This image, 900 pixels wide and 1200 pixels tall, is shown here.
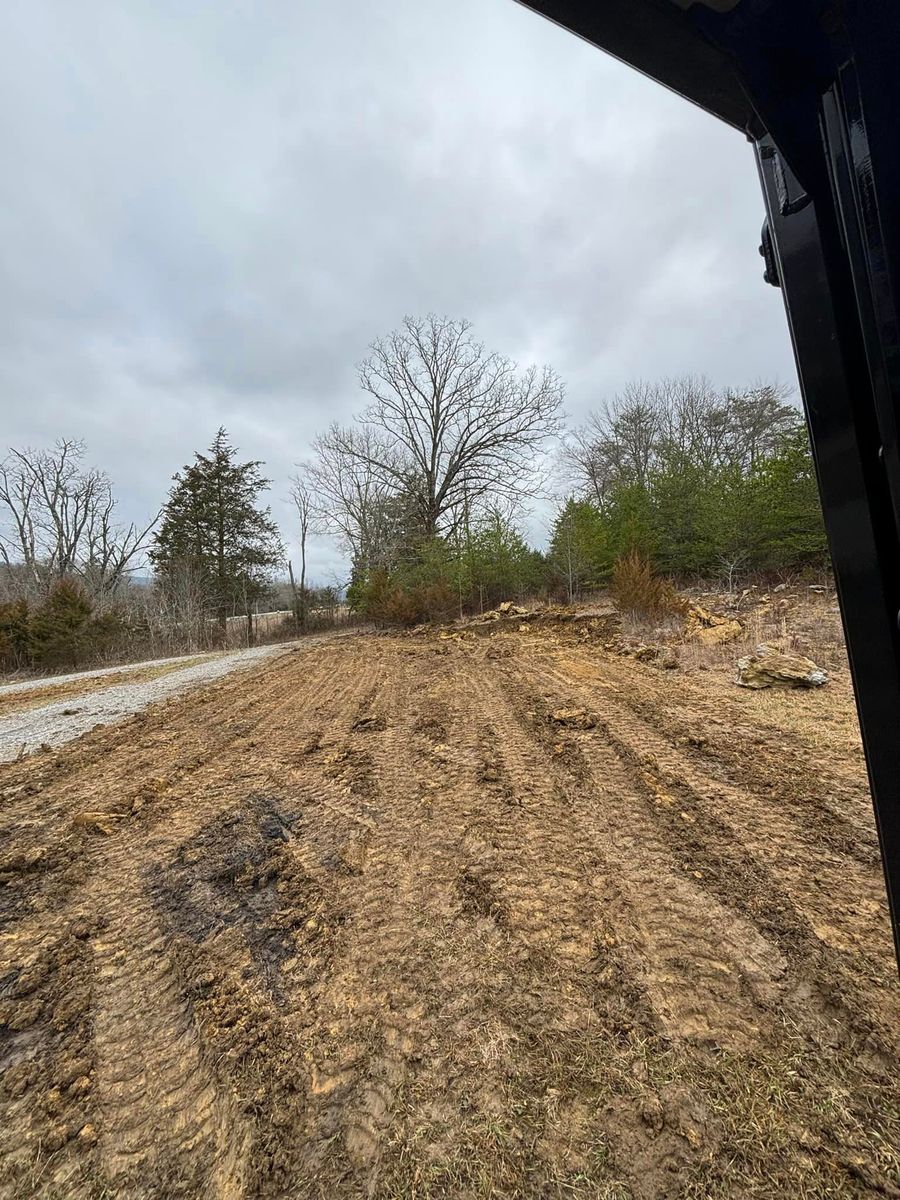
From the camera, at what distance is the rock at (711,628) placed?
23.1ft

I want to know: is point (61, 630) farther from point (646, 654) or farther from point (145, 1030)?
point (145, 1030)

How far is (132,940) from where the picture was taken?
164 centimetres

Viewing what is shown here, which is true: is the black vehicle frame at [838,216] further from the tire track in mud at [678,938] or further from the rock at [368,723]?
the rock at [368,723]

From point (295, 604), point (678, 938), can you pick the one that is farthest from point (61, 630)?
point (678, 938)

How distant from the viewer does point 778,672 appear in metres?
4.52

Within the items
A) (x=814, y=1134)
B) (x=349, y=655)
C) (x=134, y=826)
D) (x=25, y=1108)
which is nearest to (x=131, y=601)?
(x=349, y=655)

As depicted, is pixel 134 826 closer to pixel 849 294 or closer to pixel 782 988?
pixel 782 988

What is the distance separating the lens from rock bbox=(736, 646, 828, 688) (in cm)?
441

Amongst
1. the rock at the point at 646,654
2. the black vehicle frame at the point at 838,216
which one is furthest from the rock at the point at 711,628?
the black vehicle frame at the point at 838,216

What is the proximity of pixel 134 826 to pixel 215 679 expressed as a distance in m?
5.43

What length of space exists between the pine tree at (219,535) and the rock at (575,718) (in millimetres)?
19438

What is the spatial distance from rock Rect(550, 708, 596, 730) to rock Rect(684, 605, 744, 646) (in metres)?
3.99

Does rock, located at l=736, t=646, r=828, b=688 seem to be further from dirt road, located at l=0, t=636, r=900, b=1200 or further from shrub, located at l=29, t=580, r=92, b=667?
shrub, located at l=29, t=580, r=92, b=667

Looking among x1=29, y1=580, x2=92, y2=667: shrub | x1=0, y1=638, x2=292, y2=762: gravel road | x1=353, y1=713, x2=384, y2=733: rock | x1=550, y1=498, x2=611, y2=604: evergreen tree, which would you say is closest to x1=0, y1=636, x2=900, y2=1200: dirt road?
x1=353, y1=713, x2=384, y2=733: rock
